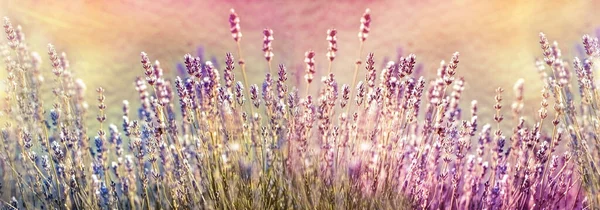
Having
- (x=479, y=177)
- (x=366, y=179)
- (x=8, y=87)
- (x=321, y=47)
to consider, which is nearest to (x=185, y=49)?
(x=321, y=47)

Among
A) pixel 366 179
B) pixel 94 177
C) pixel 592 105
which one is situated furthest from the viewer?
A: pixel 592 105

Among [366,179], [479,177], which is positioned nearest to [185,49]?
[366,179]

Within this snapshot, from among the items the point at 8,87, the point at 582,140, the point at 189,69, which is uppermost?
the point at 8,87

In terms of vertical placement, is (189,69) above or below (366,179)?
above

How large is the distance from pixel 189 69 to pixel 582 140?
4.09ft

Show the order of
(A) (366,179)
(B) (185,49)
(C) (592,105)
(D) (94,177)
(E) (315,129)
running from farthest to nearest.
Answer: (B) (185,49) < (C) (592,105) < (E) (315,129) < (A) (366,179) < (D) (94,177)

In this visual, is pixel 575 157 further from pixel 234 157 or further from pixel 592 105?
pixel 234 157

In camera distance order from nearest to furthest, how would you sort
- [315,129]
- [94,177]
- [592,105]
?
[94,177]
[315,129]
[592,105]

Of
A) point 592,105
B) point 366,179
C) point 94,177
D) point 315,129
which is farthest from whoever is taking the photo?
point 592,105

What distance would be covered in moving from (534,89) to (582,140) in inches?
36.2

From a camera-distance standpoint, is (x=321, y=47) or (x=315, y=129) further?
(x=321, y=47)

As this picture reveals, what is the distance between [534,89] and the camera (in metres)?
3.00

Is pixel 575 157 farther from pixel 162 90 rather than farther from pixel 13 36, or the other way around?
pixel 13 36

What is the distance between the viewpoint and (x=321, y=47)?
2.98m
